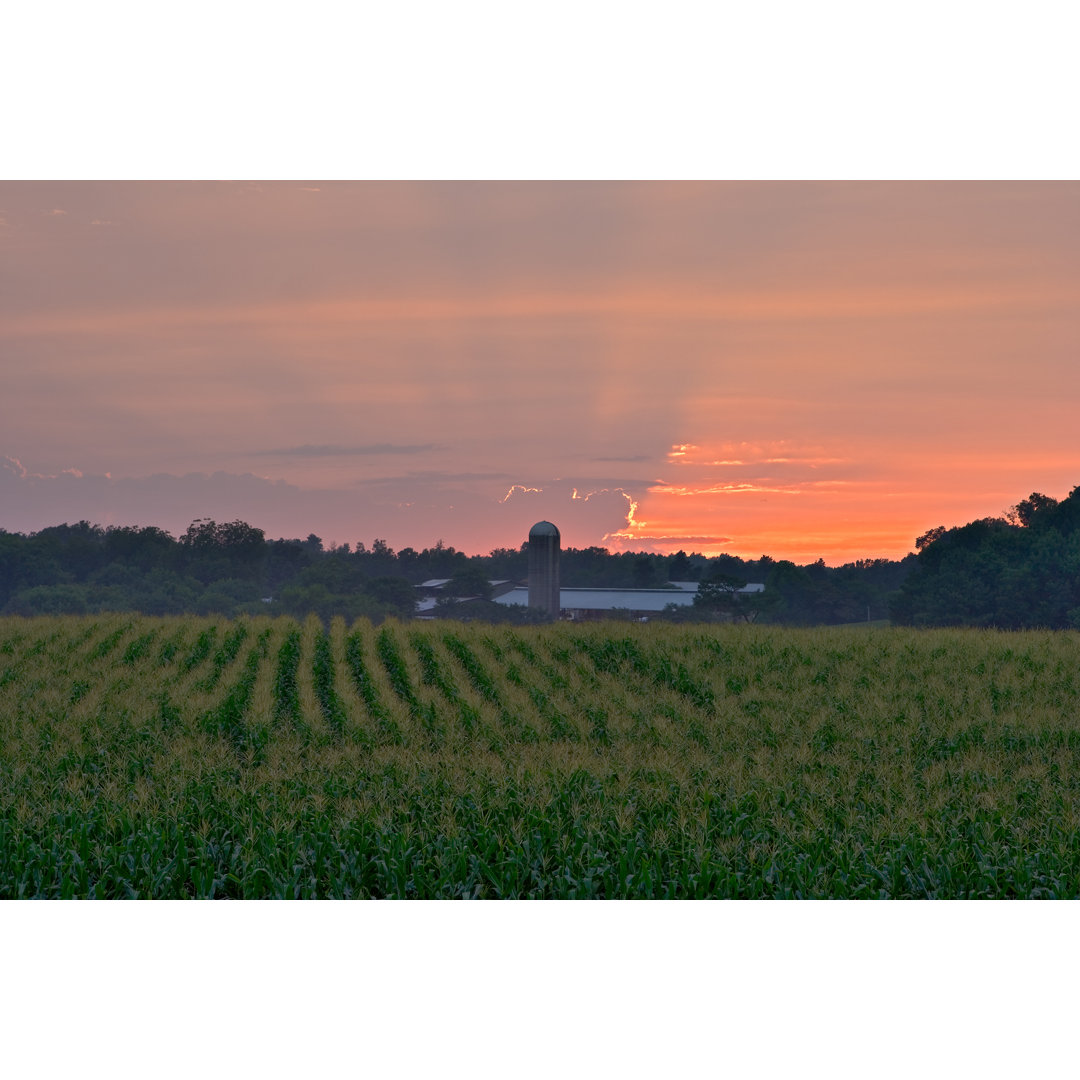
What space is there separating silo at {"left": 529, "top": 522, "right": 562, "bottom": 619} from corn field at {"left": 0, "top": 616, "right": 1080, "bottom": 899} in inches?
A: 1281

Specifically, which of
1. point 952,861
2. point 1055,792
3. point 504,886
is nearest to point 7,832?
point 504,886

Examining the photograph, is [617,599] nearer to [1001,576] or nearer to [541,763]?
[1001,576]

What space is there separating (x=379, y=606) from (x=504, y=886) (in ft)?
188

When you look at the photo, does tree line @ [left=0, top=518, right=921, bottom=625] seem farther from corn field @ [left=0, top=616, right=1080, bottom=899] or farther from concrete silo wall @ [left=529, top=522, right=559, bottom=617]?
corn field @ [left=0, top=616, right=1080, bottom=899]

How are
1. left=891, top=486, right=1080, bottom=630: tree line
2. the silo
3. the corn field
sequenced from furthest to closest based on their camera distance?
the silo
left=891, top=486, right=1080, bottom=630: tree line
the corn field

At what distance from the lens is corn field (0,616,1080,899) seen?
1037 centimetres

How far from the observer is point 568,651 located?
1080 inches

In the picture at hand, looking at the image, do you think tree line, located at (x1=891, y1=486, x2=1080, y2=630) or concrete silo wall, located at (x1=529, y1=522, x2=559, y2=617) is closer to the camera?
tree line, located at (x1=891, y1=486, x2=1080, y2=630)

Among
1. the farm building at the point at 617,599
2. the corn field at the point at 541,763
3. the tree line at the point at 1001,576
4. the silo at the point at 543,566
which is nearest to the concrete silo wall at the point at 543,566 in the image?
the silo at the point at 543,566

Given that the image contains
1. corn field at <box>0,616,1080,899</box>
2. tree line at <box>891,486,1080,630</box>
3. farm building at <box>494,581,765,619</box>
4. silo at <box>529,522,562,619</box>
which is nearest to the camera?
corn field at <box>0,616,1080,899</box>

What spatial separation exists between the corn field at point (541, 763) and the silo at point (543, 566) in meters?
32.5

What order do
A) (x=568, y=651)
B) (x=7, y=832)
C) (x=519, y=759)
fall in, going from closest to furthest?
(x=7, y=832), (x=519, y=759), (x=568, y=651)

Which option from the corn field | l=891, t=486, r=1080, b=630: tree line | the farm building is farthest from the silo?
the corn field

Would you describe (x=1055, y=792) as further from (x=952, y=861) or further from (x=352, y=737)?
(x=352, y=737)
